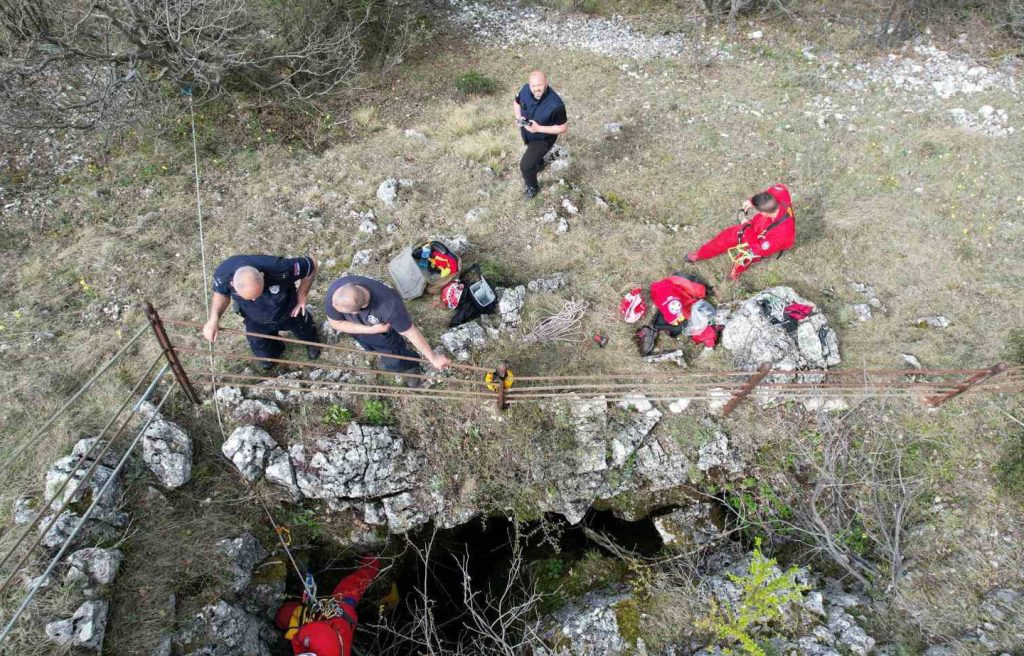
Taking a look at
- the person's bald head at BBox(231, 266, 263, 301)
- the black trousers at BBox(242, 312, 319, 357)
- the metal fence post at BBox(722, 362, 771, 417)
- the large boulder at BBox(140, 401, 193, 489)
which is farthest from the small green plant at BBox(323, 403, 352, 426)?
the metal fence post at BBox(722, 362, 771, 417)

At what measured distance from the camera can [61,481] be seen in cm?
397

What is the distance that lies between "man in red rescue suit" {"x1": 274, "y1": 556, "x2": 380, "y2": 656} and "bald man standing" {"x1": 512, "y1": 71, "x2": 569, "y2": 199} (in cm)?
469

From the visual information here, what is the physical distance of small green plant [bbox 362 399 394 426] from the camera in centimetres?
473

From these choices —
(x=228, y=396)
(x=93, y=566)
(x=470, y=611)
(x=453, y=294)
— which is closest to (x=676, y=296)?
(x=453, y=294)

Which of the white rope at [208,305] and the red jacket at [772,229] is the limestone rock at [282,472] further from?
the red jacket at [772,229]

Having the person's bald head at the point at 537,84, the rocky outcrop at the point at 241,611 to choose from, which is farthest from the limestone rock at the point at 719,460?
the person's bald head at the point at 537,84

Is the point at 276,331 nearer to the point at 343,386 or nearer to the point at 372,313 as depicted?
the point at 343,386

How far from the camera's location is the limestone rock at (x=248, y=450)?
14.3ft

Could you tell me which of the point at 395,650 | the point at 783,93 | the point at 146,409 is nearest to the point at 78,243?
the point at 146,409

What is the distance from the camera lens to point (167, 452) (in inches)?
168

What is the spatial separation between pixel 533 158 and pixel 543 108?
2.00 ft

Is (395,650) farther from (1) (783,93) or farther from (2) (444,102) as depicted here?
(1) (783,93)

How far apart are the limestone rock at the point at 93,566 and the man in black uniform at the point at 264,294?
172 cm

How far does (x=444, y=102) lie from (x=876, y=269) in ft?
22.0
